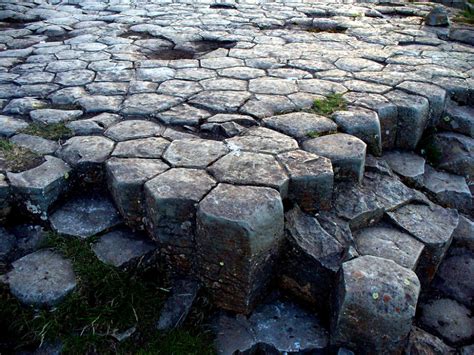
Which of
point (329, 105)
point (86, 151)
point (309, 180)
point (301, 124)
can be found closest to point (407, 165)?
point (329, 105)

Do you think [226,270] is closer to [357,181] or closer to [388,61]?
[357,181]

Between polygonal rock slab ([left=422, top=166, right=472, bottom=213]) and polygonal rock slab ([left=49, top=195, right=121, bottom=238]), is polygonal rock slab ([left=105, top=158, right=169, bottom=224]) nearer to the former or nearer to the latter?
polygonal rock slab ([left=49, top=195, right=121, bottom=238])

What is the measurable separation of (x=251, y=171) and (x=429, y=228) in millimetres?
996

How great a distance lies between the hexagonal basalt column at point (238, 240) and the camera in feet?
5.85

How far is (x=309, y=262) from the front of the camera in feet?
6.45

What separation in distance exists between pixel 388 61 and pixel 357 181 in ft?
5.60

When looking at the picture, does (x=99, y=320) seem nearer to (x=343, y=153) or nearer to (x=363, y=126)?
(x=343, y=153)

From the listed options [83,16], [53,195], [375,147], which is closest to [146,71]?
[53,195]

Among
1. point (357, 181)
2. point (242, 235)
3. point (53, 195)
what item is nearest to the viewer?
point (242, 235)

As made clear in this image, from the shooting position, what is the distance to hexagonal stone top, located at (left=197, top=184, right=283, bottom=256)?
1767 millimetres

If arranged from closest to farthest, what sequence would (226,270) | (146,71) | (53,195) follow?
(226,270), (53,195), (146,71)

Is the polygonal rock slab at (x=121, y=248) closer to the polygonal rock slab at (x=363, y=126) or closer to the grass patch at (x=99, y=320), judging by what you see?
the grass patch at (x=99, y=320)

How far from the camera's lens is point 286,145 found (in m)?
2.28

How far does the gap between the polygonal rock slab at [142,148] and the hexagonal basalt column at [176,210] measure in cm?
24
